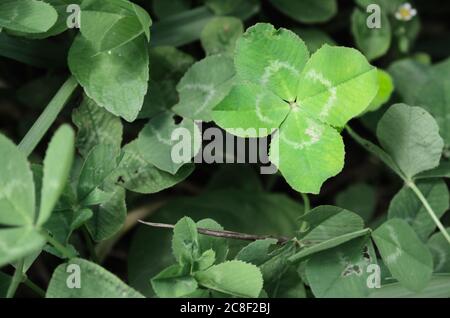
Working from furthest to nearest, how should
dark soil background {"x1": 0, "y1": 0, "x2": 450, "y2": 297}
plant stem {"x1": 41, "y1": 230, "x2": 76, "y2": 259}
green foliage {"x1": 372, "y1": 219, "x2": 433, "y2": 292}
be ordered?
1. dark soil background {"x1": 0, "y1": 0, "x2": 450, "y2": 297}
2. green foliage {"x1": 372, "y1": 219, "x2": 433, "y2": 292}
3. plant stem {"x1": 41, "y1": 230, "x2": 76, "y2": 259}

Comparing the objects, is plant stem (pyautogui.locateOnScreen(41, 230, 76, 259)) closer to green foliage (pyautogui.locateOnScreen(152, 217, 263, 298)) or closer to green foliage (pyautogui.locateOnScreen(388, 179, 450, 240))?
green foliage (pyautogui.locateOnScreen(152, 217, 263, 298))

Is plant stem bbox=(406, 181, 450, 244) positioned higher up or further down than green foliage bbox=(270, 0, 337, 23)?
further down

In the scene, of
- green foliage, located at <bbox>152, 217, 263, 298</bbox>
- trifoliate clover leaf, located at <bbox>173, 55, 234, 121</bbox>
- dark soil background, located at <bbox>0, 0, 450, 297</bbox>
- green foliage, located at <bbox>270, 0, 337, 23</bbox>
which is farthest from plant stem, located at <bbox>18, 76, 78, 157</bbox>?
green foliage, located at <bbox>270, 0, 337, 23</bbox>

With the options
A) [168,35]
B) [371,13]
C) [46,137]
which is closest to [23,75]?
[46,137]

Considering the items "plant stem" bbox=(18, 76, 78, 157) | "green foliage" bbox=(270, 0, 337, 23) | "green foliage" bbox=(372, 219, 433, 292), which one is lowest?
"green foliage" bbox=(372, 219, 433, 292)

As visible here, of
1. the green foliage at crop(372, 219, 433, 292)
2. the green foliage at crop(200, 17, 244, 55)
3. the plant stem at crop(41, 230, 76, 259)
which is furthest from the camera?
the green foliage at crop(200, 17, 244, 55)

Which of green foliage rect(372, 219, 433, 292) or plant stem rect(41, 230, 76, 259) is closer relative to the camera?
plant stem rect(41, 230, 76, 259)
